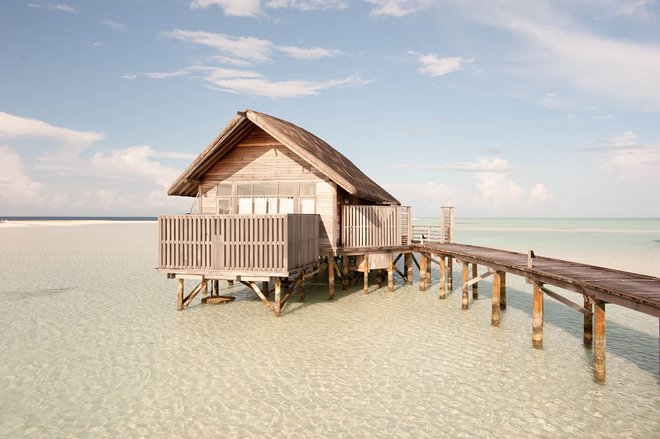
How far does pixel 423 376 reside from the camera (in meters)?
9.54

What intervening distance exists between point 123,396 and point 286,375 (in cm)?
350

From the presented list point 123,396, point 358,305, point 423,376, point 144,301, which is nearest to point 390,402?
point 423,376

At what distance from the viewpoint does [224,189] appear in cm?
1806

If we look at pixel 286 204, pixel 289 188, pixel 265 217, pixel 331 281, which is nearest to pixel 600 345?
pixel 265 217

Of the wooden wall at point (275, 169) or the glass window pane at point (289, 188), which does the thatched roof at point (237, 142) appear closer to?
the wooden wall at point (275, 169)

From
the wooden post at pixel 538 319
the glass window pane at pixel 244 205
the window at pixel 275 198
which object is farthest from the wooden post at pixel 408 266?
the wooden post at pixel 538 319

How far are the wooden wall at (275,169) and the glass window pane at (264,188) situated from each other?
22 cm

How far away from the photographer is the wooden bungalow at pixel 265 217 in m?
13.9

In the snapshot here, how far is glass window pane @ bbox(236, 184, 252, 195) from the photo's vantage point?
17781 millimetres

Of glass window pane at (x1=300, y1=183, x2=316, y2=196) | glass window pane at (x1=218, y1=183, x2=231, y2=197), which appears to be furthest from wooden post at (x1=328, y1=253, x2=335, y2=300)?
glass window pane at (x1=218, y1=183, x2=231, y2=197)

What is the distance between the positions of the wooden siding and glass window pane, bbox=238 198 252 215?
4261 millimetres

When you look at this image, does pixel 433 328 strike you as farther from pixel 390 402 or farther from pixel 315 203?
pixel 315 203

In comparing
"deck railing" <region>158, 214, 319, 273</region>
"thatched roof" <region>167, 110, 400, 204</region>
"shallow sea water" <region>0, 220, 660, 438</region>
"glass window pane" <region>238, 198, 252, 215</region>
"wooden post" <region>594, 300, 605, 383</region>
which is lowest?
"shallow sea water" <region>0, 220, 660, 438</region>

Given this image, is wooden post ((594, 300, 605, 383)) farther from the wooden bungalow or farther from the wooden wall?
the wooden wall
